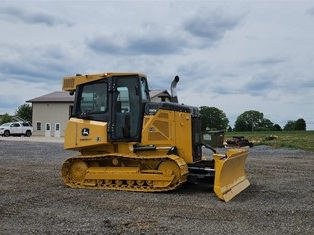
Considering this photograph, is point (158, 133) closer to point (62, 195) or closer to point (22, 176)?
point (62, 195)

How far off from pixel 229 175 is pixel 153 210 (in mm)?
3045

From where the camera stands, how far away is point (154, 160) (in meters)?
11.9

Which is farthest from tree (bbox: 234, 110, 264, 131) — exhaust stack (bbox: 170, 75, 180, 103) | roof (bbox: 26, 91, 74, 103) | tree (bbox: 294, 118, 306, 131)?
exhaust stack (bbox: 170, 75, 180, 103)

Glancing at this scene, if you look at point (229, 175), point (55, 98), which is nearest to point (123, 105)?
point (229, 175)

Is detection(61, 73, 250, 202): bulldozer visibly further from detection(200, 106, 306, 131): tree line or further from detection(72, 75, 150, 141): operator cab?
detection(200, 106, 306, 131): tree line

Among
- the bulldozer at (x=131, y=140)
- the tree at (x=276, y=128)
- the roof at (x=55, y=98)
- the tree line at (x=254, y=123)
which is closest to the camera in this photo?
the bulldozer at (x=131, y=140)

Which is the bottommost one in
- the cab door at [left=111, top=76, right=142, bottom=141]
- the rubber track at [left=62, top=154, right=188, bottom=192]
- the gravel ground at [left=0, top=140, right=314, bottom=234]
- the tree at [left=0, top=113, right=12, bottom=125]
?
the gravel ground at [left=0, top=140, right=314, bottom=234]

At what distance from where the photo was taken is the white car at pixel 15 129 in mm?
56253

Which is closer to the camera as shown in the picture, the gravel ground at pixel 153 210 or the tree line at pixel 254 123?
the gravel ground at pixel 153 210

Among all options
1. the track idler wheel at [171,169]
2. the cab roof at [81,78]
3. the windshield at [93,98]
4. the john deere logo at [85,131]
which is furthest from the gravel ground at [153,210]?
the cab roof at [81,78]

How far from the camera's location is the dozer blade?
10682 millimetres

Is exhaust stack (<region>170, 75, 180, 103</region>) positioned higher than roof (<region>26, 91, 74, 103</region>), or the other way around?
roof (<region>26, 91, 74, 103</region>)

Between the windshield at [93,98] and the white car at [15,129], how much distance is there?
45.9 m

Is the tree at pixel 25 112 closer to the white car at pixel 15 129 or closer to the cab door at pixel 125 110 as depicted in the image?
the white car at pixel 15 129
